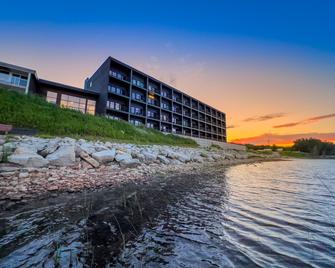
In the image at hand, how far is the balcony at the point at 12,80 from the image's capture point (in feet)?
72.0

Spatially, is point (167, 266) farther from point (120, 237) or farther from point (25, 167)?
point (25, 167)

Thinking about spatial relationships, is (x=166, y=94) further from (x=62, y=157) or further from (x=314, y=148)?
(x=314, y=148)

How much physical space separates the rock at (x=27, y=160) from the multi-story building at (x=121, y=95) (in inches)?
818

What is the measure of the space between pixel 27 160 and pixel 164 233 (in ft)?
19.8

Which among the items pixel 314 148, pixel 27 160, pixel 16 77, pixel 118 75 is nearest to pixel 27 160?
pixel 27 160

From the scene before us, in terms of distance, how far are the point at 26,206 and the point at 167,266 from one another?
3.96m

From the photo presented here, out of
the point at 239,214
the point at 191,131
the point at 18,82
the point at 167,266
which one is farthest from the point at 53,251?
the point at 191,131

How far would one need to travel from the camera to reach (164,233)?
3375 mm

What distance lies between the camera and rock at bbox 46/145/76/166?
727 centimetres

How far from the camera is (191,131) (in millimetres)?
48469

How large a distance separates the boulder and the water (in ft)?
8.34

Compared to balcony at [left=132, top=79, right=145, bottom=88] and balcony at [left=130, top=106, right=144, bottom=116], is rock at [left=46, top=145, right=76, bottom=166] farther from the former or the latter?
balcony at [left=132, top=79, right=145, bottom=88]

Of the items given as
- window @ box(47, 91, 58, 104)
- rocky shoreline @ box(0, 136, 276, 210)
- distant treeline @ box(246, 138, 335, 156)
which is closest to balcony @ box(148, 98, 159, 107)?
window @ box(47, 91, 58, 104)

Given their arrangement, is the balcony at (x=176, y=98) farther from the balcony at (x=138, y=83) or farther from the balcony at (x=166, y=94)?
the balcony at (x=138, y=83)
